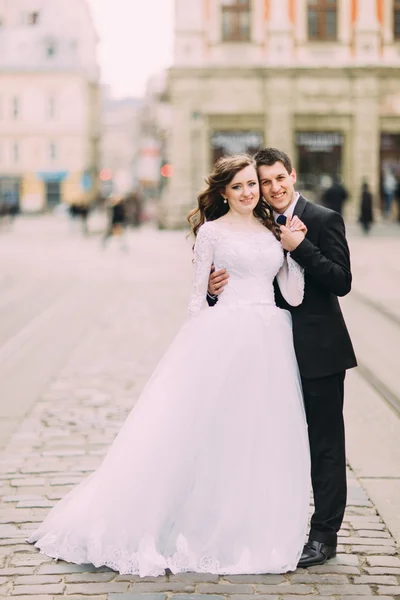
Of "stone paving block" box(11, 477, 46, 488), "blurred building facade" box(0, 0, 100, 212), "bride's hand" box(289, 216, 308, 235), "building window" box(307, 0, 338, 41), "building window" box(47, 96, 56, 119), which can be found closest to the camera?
"bride's hand" box(289, 216, 308, 235)

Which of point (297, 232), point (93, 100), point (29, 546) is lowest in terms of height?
point (29, 546)

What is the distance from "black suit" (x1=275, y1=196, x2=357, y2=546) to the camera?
14.0 ft

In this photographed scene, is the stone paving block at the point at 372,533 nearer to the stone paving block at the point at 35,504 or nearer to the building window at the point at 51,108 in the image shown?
the stone paving block at the point at 35,504

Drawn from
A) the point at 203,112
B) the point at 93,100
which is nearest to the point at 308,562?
the point at 203,112

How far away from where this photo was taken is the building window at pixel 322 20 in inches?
1342

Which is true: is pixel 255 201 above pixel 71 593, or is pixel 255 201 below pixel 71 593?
above

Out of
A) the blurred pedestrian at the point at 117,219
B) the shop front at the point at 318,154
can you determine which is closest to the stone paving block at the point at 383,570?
the blurred pedestrian at the point at 117,219

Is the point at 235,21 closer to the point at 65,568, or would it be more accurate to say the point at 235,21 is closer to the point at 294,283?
the point at 294,283

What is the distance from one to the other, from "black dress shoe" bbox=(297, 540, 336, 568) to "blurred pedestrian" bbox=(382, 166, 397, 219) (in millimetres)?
30674

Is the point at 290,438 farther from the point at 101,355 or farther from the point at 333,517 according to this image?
the point at 101,355

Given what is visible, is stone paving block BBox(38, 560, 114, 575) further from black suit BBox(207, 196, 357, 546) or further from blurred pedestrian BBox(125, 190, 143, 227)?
blurred pedestrian BBox(125, 190, 143, 227)

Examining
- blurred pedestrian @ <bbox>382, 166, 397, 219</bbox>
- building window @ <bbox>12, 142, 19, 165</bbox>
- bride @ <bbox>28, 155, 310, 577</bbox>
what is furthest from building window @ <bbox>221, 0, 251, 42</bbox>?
building window @ <bbox>12, 142, 19, 165</bbox>

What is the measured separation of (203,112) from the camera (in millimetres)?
33781

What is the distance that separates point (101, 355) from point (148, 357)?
0.51m
